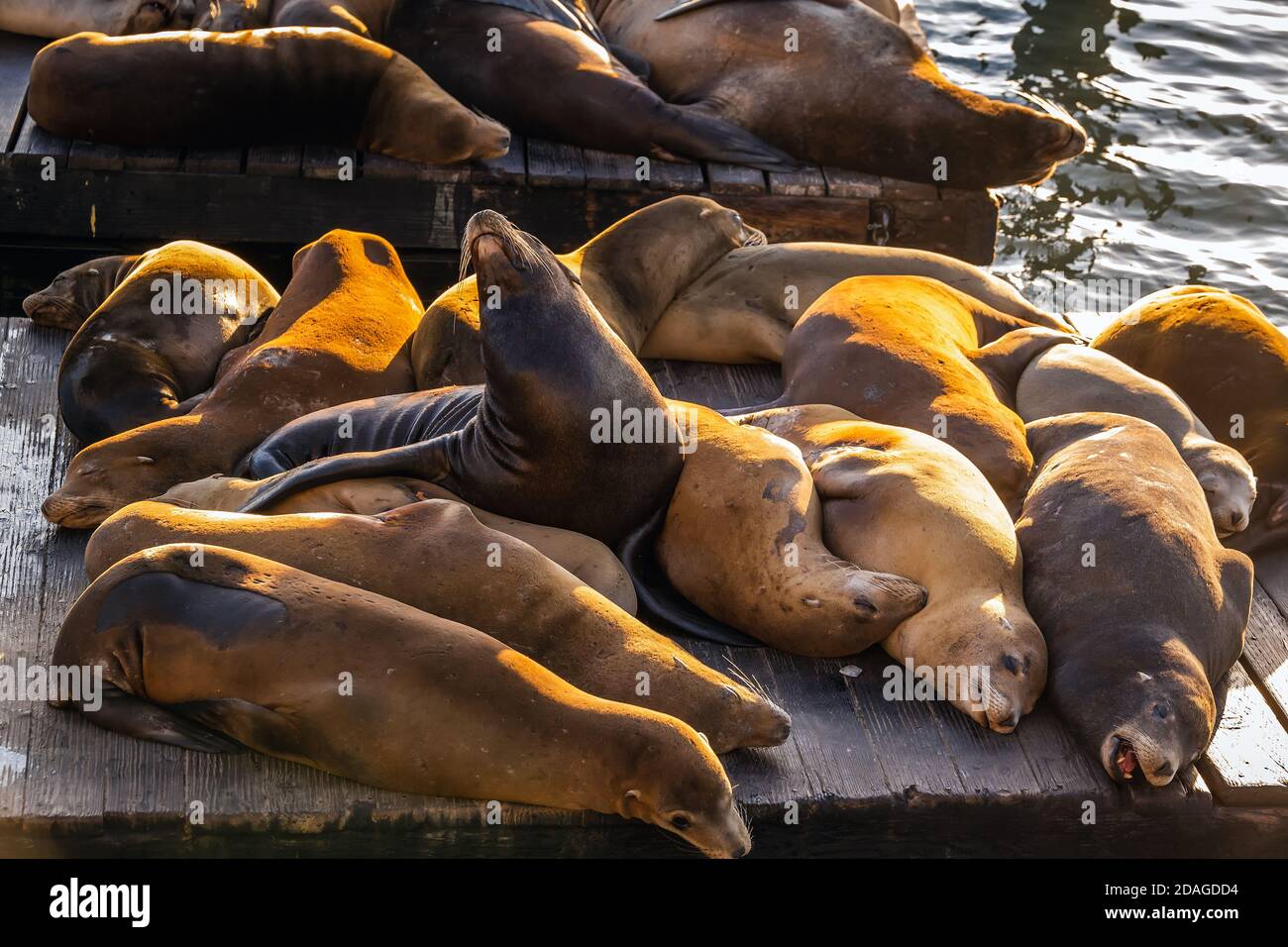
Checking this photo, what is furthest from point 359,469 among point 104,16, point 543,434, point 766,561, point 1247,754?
point 104,16

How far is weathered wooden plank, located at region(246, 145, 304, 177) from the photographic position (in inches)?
253

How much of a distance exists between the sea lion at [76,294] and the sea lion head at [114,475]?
51.2 inches

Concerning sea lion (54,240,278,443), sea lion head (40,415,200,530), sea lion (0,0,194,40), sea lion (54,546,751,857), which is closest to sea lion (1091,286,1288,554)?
sea lion (54,546,751,857)

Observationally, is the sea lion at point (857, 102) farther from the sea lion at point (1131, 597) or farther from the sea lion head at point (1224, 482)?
the sea lion at point (1131, 597)

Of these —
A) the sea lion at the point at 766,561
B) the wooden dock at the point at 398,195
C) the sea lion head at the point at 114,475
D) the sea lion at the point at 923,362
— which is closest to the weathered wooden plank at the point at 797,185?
the wooden dock at the point at 398,195

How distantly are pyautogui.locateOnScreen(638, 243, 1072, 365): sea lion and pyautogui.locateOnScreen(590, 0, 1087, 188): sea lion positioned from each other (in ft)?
3.89

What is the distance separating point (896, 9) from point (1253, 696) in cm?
528

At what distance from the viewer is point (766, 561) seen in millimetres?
4078

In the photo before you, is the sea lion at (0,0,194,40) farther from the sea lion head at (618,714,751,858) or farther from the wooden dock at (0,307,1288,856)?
the sea lion head at (618,714,751,858)

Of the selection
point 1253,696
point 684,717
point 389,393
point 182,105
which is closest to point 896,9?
point 182,105

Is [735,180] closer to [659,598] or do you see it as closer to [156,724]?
[659,598]

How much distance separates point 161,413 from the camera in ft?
16.3

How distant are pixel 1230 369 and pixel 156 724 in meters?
3.72

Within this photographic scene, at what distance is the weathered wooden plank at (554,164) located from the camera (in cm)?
661
